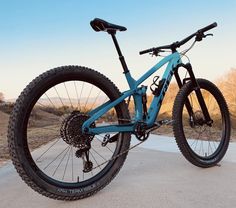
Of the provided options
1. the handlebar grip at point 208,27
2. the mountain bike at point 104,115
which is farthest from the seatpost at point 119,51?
the handlebar grip at point 208,27

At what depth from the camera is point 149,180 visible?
3391mm

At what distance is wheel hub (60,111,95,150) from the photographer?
2.96 meters

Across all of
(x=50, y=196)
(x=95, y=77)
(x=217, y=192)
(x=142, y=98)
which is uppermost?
(x=95, y=77)

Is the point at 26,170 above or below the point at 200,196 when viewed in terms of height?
above

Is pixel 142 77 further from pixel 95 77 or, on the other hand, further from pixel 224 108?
pixel 224 108

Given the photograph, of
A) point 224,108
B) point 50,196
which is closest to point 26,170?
point 50,196

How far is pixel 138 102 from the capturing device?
340 centimetres

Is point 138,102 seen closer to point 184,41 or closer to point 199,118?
point 184,41

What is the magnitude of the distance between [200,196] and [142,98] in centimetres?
98

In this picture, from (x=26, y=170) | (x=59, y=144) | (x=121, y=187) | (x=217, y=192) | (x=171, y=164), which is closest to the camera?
(x=26, y=170)

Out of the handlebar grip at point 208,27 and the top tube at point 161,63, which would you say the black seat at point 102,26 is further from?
the handlebar grip at point 208,27

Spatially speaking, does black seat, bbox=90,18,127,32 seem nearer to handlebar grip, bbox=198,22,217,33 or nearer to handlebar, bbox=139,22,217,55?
handlebar, bbox=139,22,217,55

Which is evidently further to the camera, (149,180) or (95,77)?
(149,180)

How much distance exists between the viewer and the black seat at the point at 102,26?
319 centimetres
